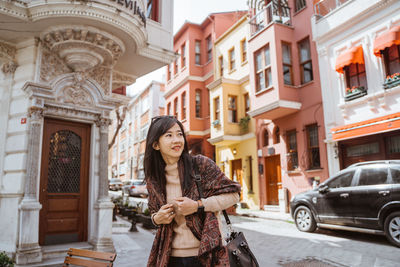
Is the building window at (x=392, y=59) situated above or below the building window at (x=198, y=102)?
below

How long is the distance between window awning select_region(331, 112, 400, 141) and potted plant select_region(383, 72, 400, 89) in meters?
1.19

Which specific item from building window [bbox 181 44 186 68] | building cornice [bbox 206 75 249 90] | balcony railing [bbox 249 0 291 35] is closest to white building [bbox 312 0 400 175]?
balcony railing [bbox 249 0 291 35]

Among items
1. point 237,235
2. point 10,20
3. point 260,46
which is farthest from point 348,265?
point 260,46

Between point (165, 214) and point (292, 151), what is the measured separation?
1381cm

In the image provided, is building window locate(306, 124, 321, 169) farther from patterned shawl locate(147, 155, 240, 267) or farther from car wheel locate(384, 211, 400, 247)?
patterned shawl locate(147, 155, 240, 267)

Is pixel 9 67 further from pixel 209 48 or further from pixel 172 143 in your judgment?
pixel 209 48

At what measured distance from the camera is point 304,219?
973 cm

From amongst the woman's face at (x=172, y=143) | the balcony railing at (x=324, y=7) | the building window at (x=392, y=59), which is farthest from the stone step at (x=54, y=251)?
the balcony railing at (x=324, y=7)

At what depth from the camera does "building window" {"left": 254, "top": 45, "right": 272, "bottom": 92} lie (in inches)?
619

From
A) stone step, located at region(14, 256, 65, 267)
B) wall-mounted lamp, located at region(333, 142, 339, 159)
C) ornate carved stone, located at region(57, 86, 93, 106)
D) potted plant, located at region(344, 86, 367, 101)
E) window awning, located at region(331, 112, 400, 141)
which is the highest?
potted plant, located at region(344, 86, 367, 101)

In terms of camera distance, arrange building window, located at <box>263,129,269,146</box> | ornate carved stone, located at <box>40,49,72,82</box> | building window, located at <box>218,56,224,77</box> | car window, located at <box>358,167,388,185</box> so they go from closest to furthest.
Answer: ornate carved stone, located at <box>40,49,72,82</box> → car window, located at <box>358,167,388,185</box> → building window, located at <box>263,129,269,146</box> → building window, located at <box>218,56,224,77</box>

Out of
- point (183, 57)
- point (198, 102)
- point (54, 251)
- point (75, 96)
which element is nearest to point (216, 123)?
point (198, 102)

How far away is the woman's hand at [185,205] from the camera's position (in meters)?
1.95

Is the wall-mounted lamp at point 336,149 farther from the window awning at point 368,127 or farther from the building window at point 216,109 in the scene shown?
the building window at point 216,109
